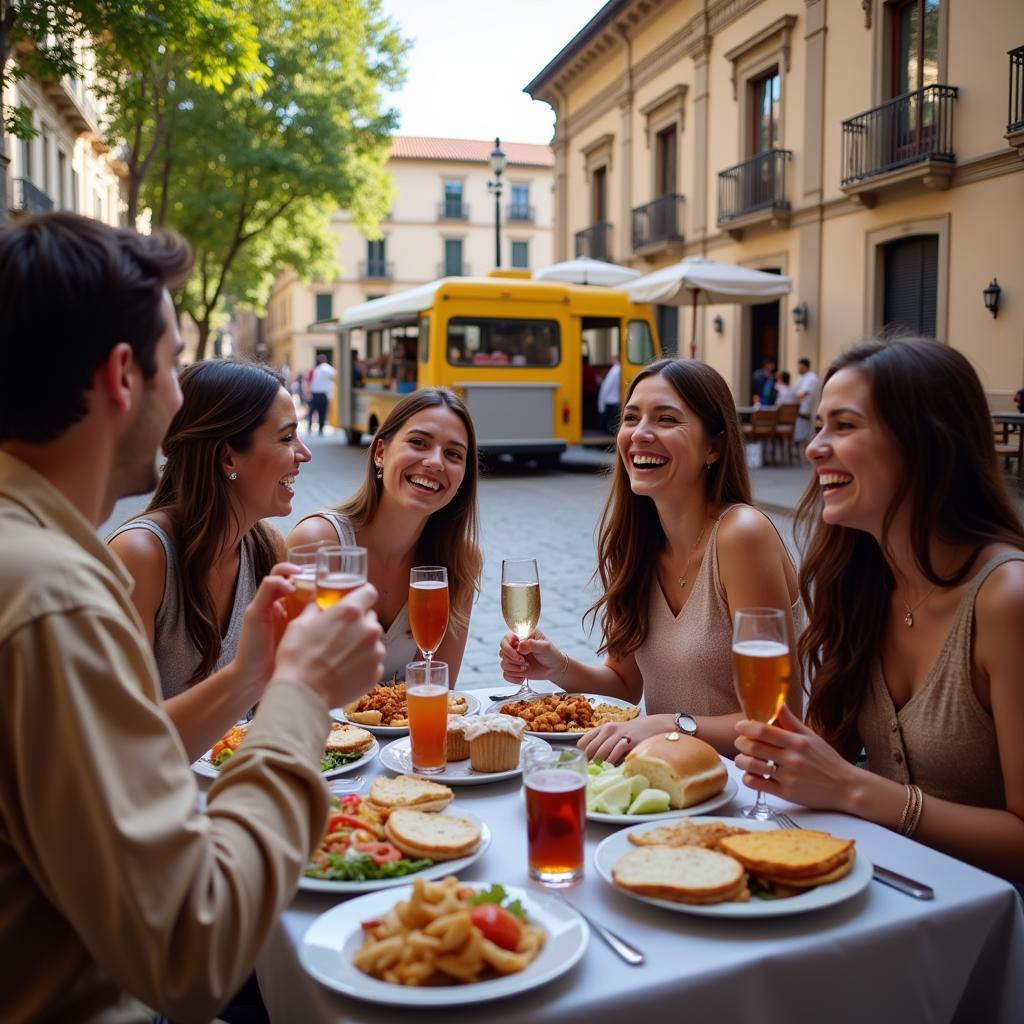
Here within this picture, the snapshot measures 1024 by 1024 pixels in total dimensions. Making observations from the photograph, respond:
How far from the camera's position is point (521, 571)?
9.04 feet

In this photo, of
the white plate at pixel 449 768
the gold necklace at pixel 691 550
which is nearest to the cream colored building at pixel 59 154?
the gold necklace at pixel 691 550

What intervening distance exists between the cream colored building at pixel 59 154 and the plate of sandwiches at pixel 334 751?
2059cm

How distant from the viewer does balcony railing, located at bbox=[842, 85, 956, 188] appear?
50.4 feet

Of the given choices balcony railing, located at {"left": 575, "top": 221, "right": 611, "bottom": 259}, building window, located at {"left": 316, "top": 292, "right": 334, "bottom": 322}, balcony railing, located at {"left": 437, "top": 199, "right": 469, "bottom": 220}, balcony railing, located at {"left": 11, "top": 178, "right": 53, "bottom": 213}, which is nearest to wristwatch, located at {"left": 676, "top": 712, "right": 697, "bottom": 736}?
balcony railing, located at {"left": 11, "top": 178, "right": 53, "bottom": 213}

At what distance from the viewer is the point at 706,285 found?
15305mm

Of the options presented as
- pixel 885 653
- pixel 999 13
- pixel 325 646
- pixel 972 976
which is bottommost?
pixel 972 976

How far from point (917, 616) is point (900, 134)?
16.1 metres

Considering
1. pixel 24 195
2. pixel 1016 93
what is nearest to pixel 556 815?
pixel 1016 93

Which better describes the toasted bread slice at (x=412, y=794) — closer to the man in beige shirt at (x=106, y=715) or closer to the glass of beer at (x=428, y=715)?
the glass of beer at (x=428, y=715)

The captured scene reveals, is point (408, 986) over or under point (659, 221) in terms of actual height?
under

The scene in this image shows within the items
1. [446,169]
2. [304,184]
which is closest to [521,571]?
[304,184]

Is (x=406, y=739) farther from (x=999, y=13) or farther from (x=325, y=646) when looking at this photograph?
(x=999, y=13)

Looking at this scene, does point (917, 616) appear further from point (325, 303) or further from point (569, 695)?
point (325, 303)

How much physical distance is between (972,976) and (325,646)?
1.17 meters
